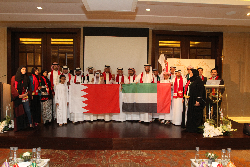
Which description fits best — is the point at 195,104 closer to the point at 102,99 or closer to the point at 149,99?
the point at 149,99

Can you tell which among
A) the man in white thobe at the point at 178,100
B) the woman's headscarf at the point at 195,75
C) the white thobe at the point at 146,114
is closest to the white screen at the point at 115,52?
the white thobe at the point at 146,114

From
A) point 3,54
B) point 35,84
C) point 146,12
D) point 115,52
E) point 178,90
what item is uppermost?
point 146,12

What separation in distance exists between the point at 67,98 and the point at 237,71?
7.02 metres

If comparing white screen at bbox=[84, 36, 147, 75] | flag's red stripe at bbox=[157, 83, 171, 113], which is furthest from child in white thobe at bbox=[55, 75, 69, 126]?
flag's red stripe at bbox=[157, 83, 171, 113]

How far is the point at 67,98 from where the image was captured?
530 cm

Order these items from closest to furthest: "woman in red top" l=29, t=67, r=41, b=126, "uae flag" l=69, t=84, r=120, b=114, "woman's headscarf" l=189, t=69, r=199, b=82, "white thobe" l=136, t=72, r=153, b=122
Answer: "woman's headscarf" l=189, t=69, r=199, b=82
"woman in red top" l=29, t=67, r=41, b=126
"uae flag" l=69, t=84, r=120, b=114
"white thobe" l=136, t=72, r=153, b=122

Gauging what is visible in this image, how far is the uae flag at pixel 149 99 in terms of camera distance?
5.27 m

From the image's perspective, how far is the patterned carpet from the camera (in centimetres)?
332

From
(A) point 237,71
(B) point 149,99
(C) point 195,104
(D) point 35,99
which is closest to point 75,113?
(D) point 35,99

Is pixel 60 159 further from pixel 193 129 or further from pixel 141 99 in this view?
pixel 193 129

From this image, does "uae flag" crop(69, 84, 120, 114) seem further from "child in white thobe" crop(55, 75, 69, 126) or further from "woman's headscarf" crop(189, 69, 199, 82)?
"woman's headscarf" crop(189, 69, 199, 82)

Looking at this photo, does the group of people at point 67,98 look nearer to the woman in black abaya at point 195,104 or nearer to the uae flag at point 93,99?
the woman in black abaya at point 195,104

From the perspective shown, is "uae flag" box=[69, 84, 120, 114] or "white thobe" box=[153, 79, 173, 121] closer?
"uae flag" box=[69, 84, 120, 114]

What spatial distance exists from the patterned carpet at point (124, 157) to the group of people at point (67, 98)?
1036mm
